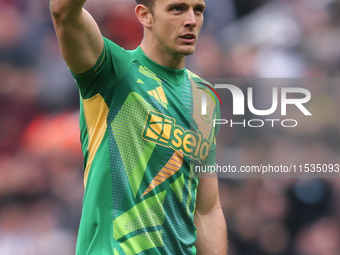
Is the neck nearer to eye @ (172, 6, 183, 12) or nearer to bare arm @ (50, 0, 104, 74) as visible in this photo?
eye @ (172, 6, 183, 12)

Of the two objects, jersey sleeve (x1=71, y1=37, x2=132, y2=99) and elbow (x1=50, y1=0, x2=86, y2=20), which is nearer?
elbow (x1=50, y1=0, x2=86, y2=20)

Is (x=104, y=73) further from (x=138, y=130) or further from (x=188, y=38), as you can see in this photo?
(x=188, y=38)

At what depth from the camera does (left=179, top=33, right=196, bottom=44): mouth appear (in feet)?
6.92

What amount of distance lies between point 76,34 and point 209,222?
55.1 inches

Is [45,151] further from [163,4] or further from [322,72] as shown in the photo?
[322,72]

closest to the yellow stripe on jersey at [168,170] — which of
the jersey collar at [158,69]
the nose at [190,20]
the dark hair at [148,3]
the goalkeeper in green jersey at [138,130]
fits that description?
the goalkeeper in green jersey at [138,130]

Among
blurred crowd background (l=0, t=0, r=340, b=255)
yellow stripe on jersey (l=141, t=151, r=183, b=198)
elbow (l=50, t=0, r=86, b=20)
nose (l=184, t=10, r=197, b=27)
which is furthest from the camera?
blurred crowd background (l=0, t=0, r=340, b=255)

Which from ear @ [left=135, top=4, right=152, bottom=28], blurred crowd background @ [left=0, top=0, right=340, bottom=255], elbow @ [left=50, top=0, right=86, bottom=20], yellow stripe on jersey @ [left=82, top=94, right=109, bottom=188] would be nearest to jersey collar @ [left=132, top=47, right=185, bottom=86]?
ear @ [left=135, top=4, right=152, bottom=28]

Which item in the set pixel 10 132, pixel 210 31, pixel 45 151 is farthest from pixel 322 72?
pixel 10 132

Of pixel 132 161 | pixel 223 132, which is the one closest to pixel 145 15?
pixel 132 161

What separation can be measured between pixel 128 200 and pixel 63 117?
2169mm

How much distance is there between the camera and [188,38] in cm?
213

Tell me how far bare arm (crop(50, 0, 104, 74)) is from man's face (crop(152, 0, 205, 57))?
46 centimetres

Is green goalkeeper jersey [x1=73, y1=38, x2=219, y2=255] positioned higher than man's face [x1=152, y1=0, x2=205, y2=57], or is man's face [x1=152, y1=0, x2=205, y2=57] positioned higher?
man's face [x1=152, y1=0, x2=205, y2=57]
